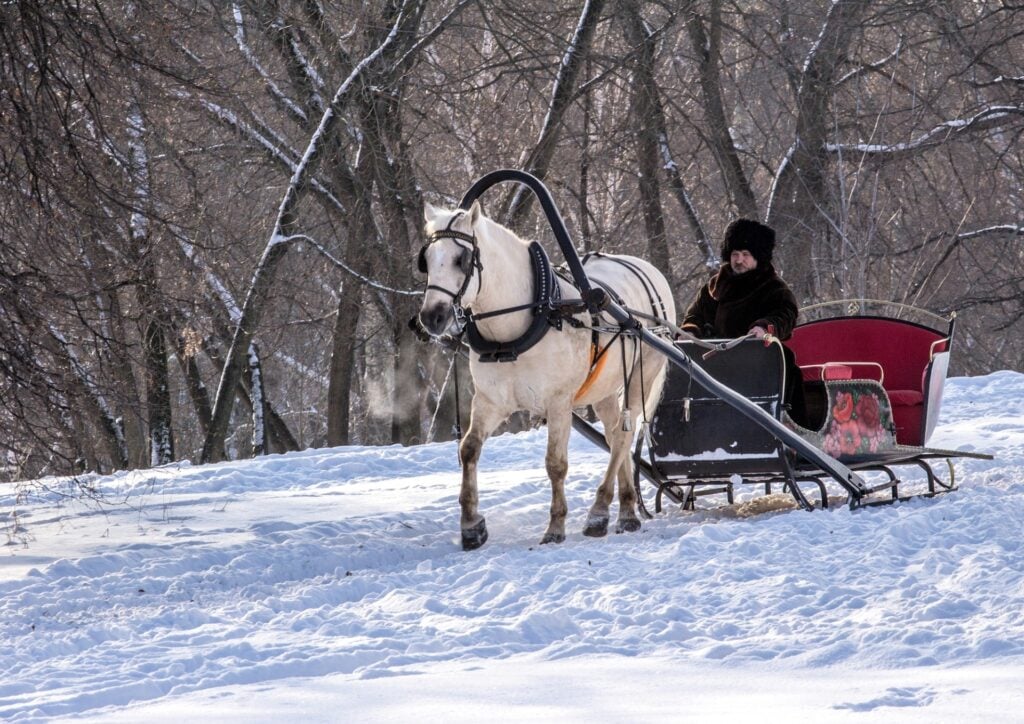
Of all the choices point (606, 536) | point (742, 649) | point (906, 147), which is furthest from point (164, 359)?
point (742, 649)

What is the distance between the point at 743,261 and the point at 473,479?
2529 mm

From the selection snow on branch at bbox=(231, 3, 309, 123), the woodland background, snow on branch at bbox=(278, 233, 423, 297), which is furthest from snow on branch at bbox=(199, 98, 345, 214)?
snow on branch at bbox=(278, 233, 423, 297)

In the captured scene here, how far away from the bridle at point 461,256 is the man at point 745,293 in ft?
7.29

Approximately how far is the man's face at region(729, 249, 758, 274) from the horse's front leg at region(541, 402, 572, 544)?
185cm

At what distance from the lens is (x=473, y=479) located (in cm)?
828

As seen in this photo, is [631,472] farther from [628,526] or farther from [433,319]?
[433,319]

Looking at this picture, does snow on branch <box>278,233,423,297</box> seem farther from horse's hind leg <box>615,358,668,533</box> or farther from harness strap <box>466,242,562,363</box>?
harness strap <box>466,242,562,363</box>

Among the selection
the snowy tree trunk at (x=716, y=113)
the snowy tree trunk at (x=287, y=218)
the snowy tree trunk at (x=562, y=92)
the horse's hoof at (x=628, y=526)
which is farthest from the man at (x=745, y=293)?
the snowy tree trunk at (x=716, y=113)

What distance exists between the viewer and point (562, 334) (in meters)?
8.20

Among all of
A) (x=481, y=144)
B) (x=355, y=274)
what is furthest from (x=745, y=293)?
(x=481, y=144)

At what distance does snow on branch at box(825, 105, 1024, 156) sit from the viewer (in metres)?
19.3

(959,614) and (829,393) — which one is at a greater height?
(829,393)

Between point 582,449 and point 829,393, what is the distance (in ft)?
16.5

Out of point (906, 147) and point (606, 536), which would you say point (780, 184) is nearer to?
point (906, 147)
